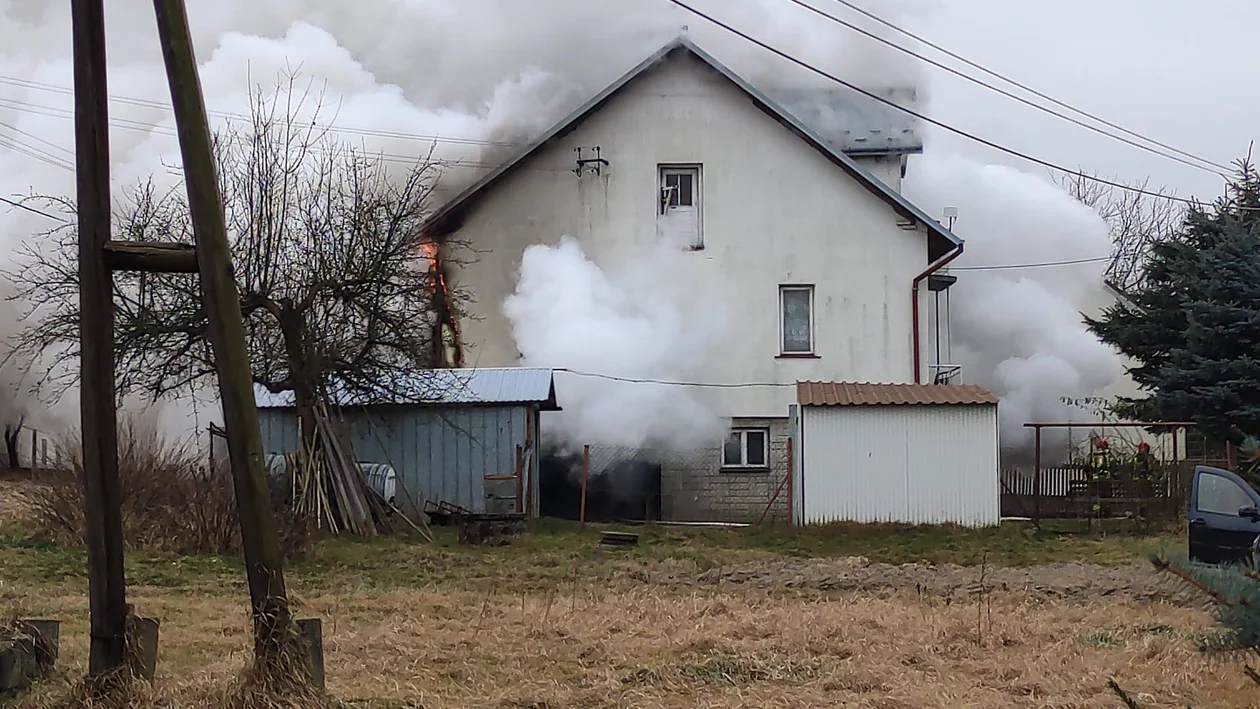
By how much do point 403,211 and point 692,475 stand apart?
7.32 metres

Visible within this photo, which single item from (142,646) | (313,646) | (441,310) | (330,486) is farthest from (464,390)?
(313,646)

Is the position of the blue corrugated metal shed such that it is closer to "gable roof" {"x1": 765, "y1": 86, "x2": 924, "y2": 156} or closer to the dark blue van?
"gable roof" {"x1": 765, "y1": 86, "x2": 924, "y2": 156}

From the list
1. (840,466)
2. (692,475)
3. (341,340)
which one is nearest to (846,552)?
(840,466)

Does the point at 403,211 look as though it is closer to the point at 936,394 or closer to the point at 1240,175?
the point at 936,394

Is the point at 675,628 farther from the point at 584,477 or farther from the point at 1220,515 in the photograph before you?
the point at 584,477

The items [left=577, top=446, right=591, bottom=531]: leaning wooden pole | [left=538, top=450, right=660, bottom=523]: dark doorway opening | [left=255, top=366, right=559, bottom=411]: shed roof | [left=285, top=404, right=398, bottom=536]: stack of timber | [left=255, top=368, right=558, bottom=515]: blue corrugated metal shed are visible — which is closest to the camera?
[left=285, top=404, right=398, bottom=536]: stack of timber

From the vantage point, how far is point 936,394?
18.4 metres

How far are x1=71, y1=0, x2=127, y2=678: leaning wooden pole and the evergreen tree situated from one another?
1625 cm

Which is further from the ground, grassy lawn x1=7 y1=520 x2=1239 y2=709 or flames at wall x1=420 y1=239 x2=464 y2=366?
flames at wall x1=420 y1=239 x2=464 y2=366

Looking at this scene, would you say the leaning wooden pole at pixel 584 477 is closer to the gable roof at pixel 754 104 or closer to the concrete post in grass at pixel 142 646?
the gable roof at pixel 754 104

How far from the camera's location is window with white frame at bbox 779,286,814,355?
72.8 ft

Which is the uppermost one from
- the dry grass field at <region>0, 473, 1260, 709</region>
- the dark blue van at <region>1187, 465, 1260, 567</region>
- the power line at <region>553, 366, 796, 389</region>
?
the power line at <region>553, 366, 796, 389</region>

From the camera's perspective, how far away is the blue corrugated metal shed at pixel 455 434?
62.3 ft

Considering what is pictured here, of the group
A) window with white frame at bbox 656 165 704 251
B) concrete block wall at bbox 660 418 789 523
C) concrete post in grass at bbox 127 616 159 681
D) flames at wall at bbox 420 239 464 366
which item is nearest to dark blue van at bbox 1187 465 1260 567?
concrete block wall at bbox 660 418 789 523
